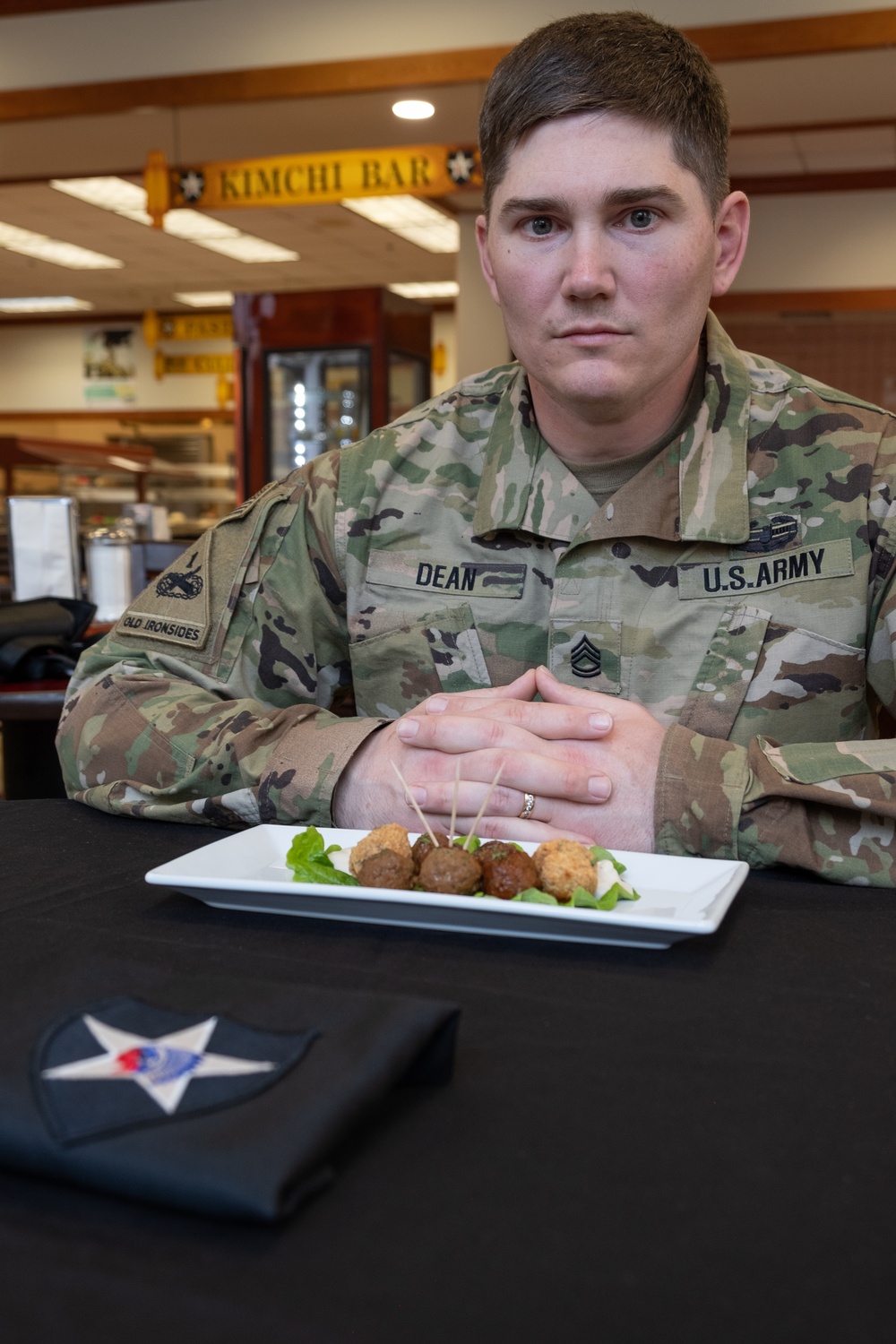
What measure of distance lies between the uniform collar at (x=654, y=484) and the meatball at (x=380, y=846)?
1.84 feet

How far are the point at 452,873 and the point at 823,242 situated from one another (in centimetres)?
763

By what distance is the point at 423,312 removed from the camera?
19.0 ft

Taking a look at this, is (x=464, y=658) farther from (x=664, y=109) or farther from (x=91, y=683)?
(x=664, y=109)

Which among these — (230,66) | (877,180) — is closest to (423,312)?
(230,66)

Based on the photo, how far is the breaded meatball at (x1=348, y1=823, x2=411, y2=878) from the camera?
0.90 meters

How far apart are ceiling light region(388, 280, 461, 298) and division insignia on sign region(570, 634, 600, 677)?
9.87 meters

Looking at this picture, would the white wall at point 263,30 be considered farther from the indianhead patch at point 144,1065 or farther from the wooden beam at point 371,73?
the indianhead patch at point 144,1065

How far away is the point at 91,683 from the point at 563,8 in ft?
14.2

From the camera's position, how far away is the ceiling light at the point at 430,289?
1083 cm

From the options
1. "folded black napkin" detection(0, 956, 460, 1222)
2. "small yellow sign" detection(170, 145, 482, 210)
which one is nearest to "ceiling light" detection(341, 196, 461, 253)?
"small yellow sign" detection(170, 145, 482, 210)

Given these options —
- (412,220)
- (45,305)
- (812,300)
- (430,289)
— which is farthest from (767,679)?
(45,305)

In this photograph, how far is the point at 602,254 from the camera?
1228 mm

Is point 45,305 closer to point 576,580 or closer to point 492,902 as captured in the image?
point 576,580

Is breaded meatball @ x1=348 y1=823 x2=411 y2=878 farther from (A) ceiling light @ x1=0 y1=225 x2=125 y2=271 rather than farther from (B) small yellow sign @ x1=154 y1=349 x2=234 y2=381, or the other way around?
(B) small yellow sign @ x1=154 y1=349 x2=234 y2=381
